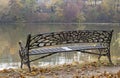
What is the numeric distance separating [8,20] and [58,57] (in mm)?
39669

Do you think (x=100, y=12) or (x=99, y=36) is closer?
(x=99, y=36)

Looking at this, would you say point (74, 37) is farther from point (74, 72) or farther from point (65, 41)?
point (74, 72)

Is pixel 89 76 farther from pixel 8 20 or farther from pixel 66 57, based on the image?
pixel 8 20

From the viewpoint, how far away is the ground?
5.81 m

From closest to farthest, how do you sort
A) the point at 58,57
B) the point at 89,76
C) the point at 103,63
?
the point at 89,76 → the point at 103,63 → the point at 58,57

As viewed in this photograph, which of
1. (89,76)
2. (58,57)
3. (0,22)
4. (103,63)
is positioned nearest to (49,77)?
(89,76)

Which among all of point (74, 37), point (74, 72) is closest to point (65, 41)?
point (74, 37)

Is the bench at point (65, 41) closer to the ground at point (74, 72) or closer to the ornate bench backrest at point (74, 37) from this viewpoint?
the ornate bench backrest at point (74, 37)

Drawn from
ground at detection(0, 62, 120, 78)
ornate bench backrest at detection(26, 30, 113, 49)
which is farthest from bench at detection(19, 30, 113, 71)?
ground at detection(0, 62, 120, 78)

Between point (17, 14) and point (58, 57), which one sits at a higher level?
point (58, 57)

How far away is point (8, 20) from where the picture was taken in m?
52.1

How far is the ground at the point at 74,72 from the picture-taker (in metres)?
5.81

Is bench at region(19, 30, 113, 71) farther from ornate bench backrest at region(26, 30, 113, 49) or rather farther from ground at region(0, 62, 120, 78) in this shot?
ground at region(0, 62, 120, 78)

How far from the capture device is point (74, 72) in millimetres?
6148
